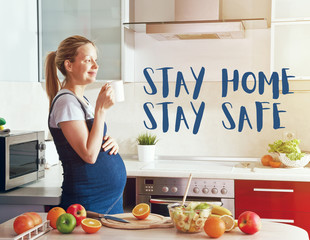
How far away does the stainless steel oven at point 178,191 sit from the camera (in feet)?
9.94

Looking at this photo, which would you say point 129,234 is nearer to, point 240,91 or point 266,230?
point 266,230

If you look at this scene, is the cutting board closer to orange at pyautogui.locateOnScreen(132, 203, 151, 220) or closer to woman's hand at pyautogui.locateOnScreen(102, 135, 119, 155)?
orange at pyautogui.locateOnScreen(132, 203, 151, 220)

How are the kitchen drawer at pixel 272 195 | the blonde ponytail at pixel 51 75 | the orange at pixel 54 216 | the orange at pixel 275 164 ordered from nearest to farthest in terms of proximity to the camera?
the orange at pixel 54 216 < the blonde ponytail at pixel 51 75 < the kitchen drawer at pixel 272 195 < the orange at pixel 275 164

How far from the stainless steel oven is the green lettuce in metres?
0.47

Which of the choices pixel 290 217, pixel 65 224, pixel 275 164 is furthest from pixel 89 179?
pixel 275 164

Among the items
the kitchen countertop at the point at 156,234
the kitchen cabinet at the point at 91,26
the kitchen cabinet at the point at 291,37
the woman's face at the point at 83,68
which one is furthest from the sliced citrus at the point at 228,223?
the kitchen cabinet at the point at 91,26

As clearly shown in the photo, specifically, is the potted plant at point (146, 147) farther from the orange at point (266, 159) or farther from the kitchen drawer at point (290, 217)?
the kitchen drawer at point (290, 217)

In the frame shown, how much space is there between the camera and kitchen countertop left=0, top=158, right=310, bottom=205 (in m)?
2.43

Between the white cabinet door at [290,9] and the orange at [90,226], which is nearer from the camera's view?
the orange at [90,226]

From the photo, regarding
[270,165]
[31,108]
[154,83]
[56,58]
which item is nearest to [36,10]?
[31,108]

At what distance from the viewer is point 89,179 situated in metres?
2.07

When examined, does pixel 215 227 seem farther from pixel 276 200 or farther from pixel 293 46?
pixel 293 46

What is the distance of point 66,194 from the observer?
2.12 m

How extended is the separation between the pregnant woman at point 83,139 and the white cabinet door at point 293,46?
1464 millimetres
